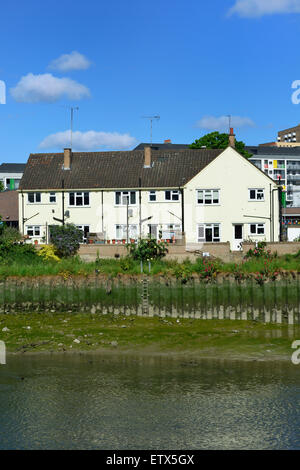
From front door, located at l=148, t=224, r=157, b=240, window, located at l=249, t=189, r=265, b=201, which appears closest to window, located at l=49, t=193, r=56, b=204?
front door, located at l=148, t=224, r=157, b=240

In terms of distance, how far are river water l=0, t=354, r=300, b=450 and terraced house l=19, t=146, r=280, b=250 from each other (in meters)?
32.6

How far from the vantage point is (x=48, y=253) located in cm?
4959

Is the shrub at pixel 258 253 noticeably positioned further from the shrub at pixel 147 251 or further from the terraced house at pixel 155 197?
the terraced house at pixel 155 197

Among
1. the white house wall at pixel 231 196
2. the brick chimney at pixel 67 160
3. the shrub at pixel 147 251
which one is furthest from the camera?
the brick chimney at pixel 67 160

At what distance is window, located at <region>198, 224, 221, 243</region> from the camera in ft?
196

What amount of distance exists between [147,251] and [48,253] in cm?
811

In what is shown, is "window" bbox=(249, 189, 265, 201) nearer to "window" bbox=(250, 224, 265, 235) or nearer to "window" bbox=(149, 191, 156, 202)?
"window" bbox=(250, 224, 265, 235)

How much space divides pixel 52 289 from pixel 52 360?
11.9 m

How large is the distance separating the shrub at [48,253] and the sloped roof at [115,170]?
12257 millimetres

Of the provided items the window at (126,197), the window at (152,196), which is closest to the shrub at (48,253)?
the window at (126,197)

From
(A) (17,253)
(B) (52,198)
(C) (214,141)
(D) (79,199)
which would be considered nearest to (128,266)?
(A) (17,253)

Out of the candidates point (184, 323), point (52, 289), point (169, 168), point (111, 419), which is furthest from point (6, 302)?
point (169, 168)

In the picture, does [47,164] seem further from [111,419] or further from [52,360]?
[111,419]

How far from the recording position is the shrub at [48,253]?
48.8m
